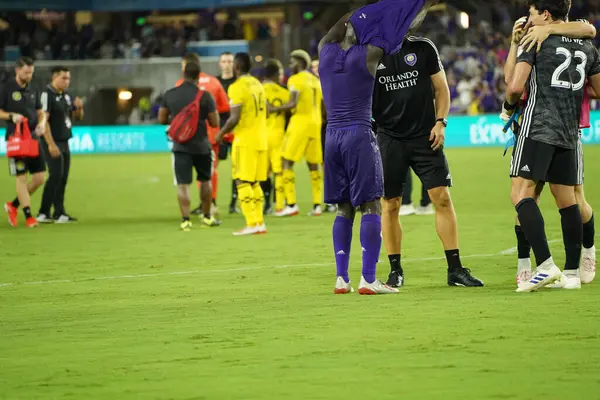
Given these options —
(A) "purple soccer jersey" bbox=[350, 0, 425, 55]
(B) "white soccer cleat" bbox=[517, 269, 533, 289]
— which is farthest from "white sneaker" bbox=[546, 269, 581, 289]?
(A) "purple soccer jersey" bbox=[350, 0, 425, 55]

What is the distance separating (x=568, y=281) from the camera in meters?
8.73

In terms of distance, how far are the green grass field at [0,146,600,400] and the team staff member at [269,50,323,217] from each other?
3553 mm

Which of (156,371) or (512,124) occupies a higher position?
(512,124)

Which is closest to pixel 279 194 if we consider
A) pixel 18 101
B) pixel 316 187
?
pixel 316 187

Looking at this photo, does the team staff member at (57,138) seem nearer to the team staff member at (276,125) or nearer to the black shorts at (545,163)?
the team staff member at (276,125)

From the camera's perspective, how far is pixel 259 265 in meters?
11.5

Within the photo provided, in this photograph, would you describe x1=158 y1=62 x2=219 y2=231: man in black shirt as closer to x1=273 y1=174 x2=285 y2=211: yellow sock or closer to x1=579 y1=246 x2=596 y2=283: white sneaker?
x1=273 y1=174 x2=285 y2=211: yellow sock

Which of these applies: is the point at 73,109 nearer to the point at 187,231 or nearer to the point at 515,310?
the point at 187,231

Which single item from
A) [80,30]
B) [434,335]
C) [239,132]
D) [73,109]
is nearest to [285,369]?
[434,335]

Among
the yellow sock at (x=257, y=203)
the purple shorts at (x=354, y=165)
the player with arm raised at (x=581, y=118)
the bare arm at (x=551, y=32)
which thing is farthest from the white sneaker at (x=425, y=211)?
the bare arm at (x=551, y=32)

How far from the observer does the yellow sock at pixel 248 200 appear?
1468 cm

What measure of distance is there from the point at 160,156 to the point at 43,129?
19217 mm

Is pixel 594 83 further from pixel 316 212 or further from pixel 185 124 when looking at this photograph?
pixel 316 212

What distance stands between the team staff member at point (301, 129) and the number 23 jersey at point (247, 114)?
2.72 m
